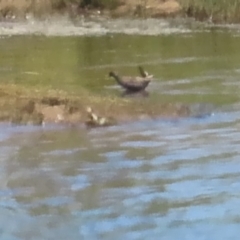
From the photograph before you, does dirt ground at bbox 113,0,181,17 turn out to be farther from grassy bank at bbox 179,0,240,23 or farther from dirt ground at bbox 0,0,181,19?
grassy bank at bbox 179,0,240,23

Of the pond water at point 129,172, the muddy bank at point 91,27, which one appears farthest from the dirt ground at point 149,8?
the pond water at point 129,172

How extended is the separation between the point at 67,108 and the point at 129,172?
3505mm

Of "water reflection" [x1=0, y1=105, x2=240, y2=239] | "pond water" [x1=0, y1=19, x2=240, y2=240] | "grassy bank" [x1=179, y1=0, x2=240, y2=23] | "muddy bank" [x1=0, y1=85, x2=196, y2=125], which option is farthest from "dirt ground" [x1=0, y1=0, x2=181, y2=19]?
"water reflection" [x1=0, y1=105, x2=240, y2=239]

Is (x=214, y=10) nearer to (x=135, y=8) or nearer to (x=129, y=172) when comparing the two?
(x=135, y=8)

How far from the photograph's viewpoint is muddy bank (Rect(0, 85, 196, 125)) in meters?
14.1

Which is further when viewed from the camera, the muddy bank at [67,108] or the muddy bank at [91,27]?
the muddy bank at [91,27]

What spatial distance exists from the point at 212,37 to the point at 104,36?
373cm

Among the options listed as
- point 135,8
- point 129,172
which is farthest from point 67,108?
point 135,8

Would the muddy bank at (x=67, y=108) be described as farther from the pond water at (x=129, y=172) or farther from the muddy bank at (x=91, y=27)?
the muddy bank at (x=91, y=27)

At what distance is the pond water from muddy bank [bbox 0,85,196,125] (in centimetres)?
33

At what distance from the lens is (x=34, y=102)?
47.4 feet

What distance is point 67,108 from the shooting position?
14.3 m

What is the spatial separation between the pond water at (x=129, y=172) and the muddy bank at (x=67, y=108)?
326mm

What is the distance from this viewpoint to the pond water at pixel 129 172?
8.93 metres
